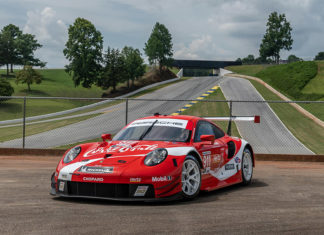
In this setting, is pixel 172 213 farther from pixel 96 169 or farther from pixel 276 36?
pixel 276 36

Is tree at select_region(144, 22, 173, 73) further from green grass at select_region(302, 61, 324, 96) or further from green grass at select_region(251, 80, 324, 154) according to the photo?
green grass at select_region(251, 80, 324, 154)

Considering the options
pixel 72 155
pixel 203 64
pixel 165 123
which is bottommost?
pixel 72 155

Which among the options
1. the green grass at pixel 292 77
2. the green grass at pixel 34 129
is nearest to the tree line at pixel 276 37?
the green grass at pixel 292 77

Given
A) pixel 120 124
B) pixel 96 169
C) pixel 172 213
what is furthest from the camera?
pixel 120 124

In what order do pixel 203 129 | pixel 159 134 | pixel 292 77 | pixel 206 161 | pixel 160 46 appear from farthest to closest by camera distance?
pixel 160 46
pixel 292 77
pixel 203 129
pixel 159 134
pixel 206 161

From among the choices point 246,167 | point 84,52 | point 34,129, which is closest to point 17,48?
point 84,52

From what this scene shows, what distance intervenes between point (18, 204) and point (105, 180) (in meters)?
1.19

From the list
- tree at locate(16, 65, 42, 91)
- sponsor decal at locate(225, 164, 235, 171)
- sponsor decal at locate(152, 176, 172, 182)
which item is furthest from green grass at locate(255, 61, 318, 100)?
sponsor decal at locate(152, 176, 172, 182)

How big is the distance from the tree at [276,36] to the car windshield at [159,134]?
95.3 metres

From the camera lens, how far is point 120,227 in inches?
192

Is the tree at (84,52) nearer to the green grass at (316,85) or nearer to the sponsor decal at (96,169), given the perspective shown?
the green grass at (316,85)

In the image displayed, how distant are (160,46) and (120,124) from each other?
6283 cm

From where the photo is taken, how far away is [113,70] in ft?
206

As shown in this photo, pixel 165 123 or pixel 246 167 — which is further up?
pixel 165 123
